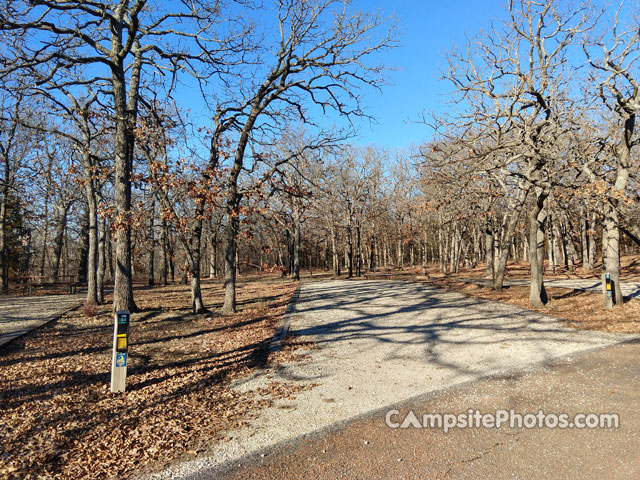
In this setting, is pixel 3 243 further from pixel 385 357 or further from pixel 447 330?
pixel 447 330

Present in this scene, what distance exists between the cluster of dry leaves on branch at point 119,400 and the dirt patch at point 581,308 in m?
7.49

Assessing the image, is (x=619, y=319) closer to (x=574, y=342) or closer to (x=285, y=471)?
(x=574, y=342)

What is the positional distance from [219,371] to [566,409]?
15.8ft

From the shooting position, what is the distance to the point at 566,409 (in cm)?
441

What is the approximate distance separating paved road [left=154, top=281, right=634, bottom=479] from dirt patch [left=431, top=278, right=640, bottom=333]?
0.63 m

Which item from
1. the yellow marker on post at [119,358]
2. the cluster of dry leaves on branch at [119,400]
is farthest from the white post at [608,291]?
the yellow marker on post at [119,358]

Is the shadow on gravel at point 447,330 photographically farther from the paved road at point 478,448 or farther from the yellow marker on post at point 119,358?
the yellow marker on post at point 119,358

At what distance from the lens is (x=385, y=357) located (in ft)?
22.9

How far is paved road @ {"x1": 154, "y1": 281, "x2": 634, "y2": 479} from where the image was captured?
4.28 metres

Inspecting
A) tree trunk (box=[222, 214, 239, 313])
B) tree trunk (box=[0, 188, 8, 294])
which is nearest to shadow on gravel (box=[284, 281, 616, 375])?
tree trunk (box=[222, 214, 239, 313])

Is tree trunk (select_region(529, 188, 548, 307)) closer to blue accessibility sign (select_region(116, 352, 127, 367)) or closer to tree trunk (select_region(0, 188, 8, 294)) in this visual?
blue accessibility sign (select_region(116, 352, 127, 367))

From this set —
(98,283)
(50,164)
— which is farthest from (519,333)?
(50,164)

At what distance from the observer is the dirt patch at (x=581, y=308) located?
29.3 feet

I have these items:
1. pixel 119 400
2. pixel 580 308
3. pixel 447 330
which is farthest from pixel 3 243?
pixel 580 308
